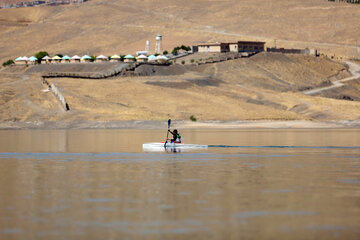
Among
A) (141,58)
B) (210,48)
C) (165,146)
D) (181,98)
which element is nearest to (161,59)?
(141,58)

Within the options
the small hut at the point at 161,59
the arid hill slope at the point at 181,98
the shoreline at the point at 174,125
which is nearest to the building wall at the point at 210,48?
the arid hill slope at the point at 181,98

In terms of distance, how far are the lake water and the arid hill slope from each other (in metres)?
Result: 55.8

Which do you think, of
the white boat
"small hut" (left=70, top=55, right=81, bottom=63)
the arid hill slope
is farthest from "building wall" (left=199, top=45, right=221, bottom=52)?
the white boat

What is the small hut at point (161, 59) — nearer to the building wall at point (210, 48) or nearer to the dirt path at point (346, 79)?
the building wall at point (210, 48)

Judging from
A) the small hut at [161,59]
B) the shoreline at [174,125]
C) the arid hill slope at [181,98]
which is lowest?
the shoreline at [174,125]

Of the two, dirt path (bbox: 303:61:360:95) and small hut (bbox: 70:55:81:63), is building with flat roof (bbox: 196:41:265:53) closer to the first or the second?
dirt path (bbox: 303:61:360:95)

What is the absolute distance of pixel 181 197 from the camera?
26.0 metres

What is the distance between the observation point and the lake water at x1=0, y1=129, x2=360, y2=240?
66.4 ft

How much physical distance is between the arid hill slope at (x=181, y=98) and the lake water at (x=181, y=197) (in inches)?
2196

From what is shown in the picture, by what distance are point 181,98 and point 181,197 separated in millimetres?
85816

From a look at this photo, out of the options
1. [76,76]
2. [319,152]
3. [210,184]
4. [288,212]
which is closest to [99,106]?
[76,76]

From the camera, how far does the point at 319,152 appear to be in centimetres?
4712

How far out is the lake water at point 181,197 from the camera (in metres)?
20.2

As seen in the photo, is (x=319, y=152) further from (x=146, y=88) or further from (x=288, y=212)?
(x=146, y=88)
